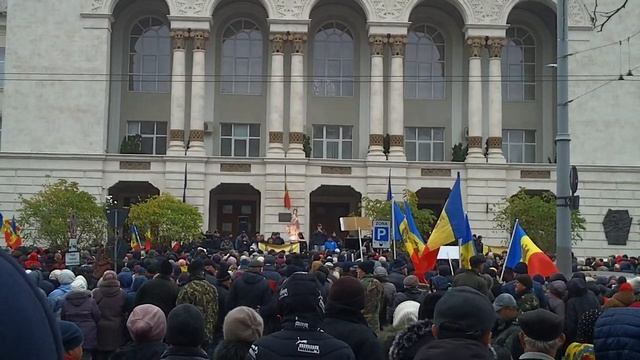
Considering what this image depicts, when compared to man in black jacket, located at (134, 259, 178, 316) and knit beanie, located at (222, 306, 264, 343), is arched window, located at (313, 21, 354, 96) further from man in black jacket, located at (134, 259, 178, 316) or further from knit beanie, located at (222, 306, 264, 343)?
knit beanie, located at (222, 306, 264, 343)

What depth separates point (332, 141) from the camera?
44031 millimetres

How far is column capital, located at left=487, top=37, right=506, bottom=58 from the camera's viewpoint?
42.1 m

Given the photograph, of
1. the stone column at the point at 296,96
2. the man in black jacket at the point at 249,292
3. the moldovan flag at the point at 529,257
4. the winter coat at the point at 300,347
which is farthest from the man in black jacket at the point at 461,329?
the stone column at the point at 296,96

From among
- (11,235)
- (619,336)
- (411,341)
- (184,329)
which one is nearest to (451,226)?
(411,341)

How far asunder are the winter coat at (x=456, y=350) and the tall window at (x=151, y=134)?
4112 cm

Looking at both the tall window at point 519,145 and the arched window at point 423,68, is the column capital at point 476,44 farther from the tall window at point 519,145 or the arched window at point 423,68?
the tall window at point 519,145

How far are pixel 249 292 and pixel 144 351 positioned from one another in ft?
14.6

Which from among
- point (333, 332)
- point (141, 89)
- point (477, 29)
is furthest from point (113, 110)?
point (333, 332)

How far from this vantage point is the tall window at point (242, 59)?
43.6 m

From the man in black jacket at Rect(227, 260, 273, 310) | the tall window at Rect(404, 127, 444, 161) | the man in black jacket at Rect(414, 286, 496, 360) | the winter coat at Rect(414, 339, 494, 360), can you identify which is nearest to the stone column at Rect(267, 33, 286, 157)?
the tall window at Rect(404, 127, 444, 161)

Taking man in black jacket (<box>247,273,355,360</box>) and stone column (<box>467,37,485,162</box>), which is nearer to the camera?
man in black jacket (<box>247,273,355,360</box>)

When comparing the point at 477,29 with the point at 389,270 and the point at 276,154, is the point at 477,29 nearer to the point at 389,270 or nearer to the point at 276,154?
the point at 276,154

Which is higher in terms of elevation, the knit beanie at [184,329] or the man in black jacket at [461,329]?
the man in black jacket at [461,329]

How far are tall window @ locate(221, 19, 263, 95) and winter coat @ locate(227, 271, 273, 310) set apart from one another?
33.9 metres
